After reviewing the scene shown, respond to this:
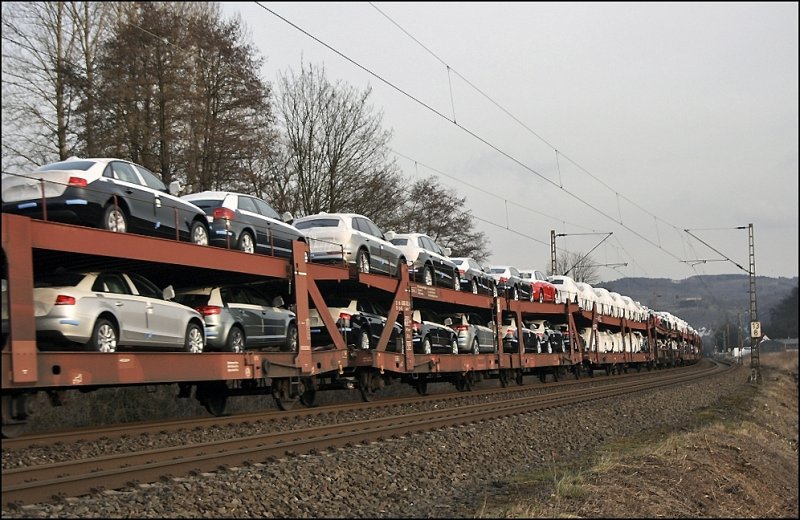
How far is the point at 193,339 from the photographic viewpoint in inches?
554

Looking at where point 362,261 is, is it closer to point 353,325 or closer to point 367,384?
point 353,325

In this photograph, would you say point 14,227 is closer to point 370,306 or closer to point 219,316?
point 219,316

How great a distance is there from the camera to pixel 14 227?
10031 mm

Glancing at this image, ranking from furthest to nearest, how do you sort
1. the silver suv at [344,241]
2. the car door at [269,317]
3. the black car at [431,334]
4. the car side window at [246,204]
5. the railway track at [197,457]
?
the black car at [431,334] < the silver suv at [344,241] < the car door at [269,317] < the car side window at [246,204] < the railway track at [197,457]

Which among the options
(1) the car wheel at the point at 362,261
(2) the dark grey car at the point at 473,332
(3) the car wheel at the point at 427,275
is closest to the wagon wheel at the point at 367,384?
(1) the car wheel at the point at 362,261

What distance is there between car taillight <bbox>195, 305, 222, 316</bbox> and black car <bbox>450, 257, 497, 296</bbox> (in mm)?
12510

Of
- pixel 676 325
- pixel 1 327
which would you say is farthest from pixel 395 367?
pixel 676 325

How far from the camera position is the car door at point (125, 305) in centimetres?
1195

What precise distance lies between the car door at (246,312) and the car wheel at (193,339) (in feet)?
4.61

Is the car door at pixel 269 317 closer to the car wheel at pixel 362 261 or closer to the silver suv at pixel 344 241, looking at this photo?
the silver suv at pixel 344 241

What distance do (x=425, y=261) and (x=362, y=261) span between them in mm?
4322

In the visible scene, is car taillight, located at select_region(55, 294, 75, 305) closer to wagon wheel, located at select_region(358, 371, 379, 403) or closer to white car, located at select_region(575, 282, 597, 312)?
wagon wheel, located at select_region(358, 371, 379, 403)

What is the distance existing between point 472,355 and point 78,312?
15.9m

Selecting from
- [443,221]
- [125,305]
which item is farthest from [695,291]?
[125,305]
